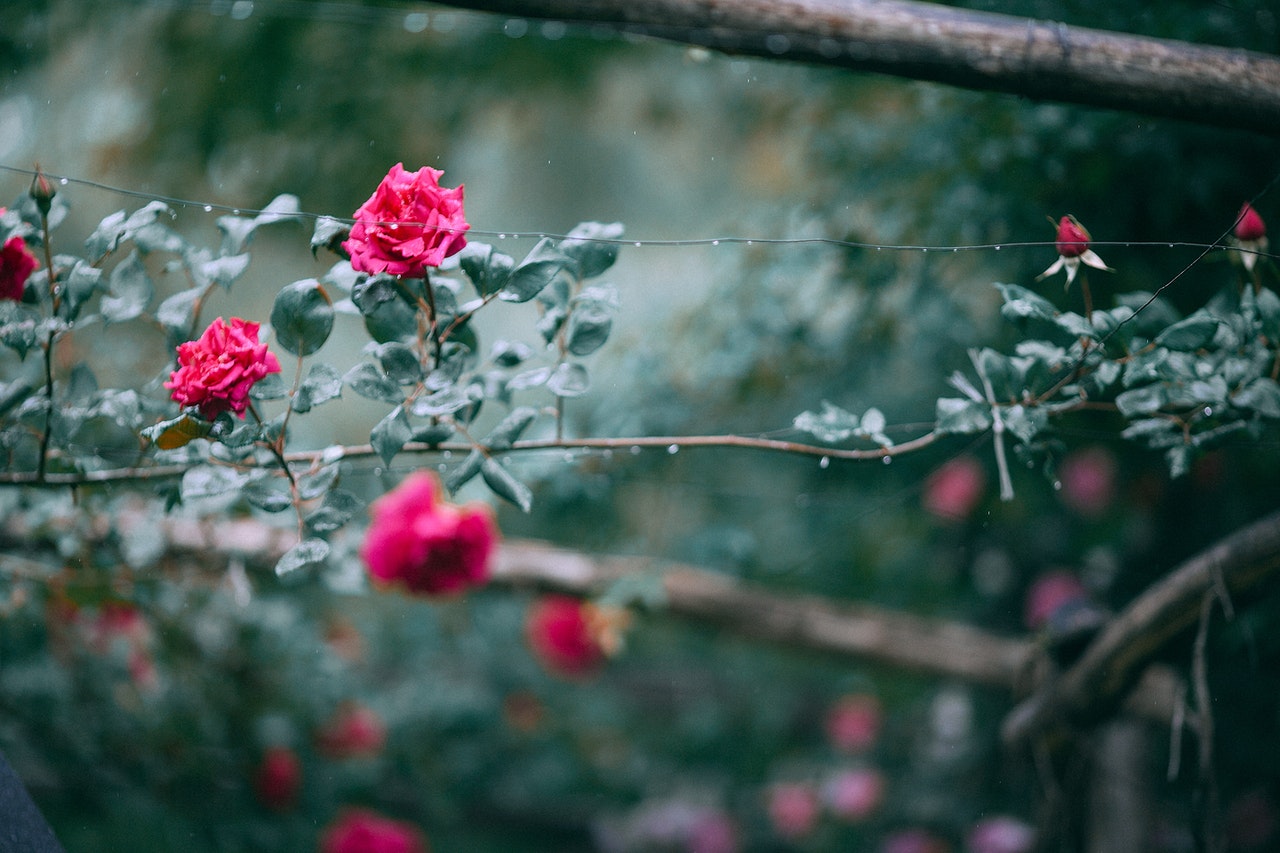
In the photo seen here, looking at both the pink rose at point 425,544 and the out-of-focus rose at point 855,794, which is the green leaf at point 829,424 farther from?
the out-of-focus rose at point 855,794

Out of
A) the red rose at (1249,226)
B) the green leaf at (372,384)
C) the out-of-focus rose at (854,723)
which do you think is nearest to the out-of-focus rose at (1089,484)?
the out-of-focus rose at (854,723)

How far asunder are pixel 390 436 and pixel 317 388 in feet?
0.26

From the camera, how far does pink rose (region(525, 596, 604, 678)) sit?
6.26ft

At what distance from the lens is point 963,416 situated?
0.73 meters

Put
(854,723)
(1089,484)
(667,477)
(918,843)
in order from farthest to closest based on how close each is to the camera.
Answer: (854,723) → (918,843) → (1089,484) → (667,477)

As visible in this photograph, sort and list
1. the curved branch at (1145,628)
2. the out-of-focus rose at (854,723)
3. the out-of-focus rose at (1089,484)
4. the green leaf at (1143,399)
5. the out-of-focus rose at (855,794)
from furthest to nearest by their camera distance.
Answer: the out-of-focus rose at (854,723), the out-of-focus rose at (855,794), the out-of-focus rose at (1089,484), the curved branch at (1145,628), the green leaf at (1143,399)

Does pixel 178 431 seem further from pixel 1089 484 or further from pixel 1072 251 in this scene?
pixel 1089 484

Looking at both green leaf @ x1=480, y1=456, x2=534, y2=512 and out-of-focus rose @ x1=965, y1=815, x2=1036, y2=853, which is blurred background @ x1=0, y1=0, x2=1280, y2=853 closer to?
out-of-focus rose @ x1=965, y1=815, x2=1036, y2=853

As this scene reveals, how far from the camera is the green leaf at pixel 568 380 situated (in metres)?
0.71

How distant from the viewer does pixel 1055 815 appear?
1140 mm

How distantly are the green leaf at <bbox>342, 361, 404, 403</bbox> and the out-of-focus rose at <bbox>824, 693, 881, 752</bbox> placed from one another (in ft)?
6.34

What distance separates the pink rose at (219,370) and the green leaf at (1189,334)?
2.43ft

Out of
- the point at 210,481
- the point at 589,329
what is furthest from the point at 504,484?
the point at 210,481

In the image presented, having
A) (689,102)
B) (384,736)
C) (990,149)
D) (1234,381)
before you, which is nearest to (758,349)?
(990,149)
